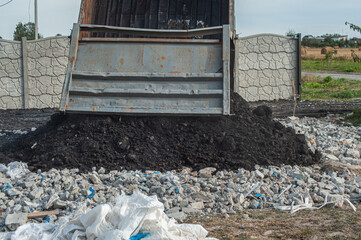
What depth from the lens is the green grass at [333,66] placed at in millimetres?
27511

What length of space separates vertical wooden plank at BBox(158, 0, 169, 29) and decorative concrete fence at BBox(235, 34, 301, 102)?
16.5 feet

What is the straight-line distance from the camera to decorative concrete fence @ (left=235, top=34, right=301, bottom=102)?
13602mm

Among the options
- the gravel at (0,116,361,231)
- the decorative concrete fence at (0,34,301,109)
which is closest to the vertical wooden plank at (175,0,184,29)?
the gravel at (0,116,361,231)

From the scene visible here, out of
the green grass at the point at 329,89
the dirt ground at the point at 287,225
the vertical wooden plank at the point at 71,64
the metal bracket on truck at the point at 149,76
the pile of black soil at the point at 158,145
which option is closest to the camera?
the dirt ground at the point at 287,225

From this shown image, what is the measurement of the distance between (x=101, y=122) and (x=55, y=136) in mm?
717

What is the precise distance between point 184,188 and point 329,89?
1440 cm

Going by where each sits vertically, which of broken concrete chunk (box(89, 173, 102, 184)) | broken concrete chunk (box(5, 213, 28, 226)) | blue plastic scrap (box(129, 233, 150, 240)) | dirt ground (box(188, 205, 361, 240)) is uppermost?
broken concrete chunk (box(89, 173, 102, 184))

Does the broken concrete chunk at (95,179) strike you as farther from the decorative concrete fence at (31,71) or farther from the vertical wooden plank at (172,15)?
the decorative concrete fence at (31,71)

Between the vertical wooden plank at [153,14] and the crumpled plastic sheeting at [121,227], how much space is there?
5.98 m

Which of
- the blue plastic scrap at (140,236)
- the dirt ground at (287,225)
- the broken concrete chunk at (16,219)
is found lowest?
the dirt ground at (287,225)

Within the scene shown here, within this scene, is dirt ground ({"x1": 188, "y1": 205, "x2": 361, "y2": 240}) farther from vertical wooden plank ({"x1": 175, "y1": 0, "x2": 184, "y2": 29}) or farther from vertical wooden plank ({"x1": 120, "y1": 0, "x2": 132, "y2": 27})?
vertical wooden plank ({"x1": 120, "y1": 0, "x2": 132, "y2": 27})

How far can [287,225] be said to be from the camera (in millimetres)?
3695

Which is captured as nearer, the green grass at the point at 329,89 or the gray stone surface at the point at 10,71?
the gray stone surface at the point at 10,71

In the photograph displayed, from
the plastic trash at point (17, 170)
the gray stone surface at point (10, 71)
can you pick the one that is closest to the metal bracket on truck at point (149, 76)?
the plastic trash at point (17, 170)
